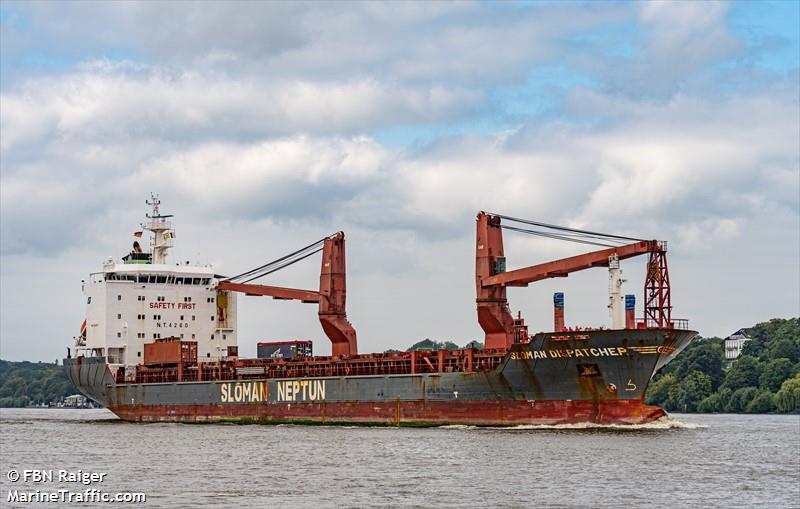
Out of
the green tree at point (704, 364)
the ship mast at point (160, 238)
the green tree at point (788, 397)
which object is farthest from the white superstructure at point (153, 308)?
the green tree at point (704, 364)

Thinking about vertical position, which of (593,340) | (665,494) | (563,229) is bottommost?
(665,494)

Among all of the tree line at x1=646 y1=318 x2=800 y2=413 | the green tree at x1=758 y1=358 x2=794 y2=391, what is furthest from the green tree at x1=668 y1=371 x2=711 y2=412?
the green tree at x1=758 y1=358 x2=794 y2=391

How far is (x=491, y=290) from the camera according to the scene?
50250 mm

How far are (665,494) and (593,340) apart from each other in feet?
53.7

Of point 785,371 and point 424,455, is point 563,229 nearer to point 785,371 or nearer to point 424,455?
point 424,455

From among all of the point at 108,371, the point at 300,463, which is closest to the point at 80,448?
the point at 300,463

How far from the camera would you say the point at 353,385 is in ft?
168

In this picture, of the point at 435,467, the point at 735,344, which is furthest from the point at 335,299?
the point at 735,344

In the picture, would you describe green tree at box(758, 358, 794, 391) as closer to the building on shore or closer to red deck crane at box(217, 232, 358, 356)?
the building on shore

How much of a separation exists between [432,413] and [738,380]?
2117 inches

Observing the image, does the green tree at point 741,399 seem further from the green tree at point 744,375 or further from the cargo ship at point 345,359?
the cargo ship at point 345,359

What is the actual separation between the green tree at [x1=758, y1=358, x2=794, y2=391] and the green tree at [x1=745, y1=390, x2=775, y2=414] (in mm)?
3471

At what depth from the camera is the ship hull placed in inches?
1732

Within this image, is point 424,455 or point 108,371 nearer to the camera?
point 424,455
